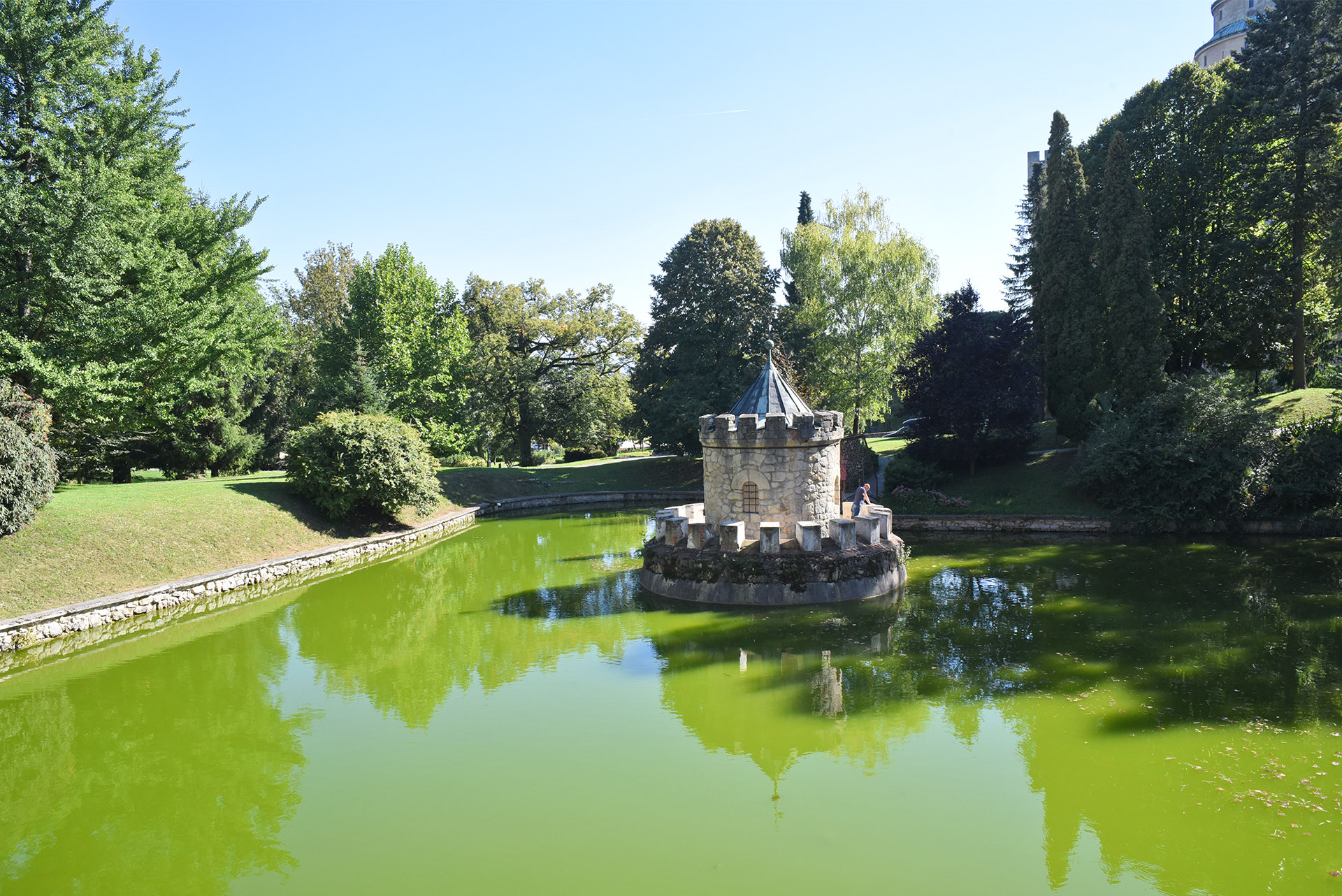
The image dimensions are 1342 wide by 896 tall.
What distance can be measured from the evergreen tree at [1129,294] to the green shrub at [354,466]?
75.0 feet

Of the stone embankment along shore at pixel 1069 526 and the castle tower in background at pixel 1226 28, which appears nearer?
the stone embankment along shore at pixel 1069 526

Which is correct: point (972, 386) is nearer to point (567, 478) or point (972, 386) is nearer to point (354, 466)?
point (567, 478)

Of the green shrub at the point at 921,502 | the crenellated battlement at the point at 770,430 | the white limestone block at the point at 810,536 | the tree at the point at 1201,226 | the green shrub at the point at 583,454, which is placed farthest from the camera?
the green shrub at the point at 583,454

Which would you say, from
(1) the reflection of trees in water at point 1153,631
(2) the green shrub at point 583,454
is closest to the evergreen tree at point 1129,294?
(1) the reflection of trees in water at point 1153,631

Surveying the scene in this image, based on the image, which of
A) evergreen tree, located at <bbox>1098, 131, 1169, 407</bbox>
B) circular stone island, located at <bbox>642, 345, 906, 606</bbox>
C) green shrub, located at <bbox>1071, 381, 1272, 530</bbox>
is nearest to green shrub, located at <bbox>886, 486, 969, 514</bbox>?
green shrub, located at <bbox>1071, 381, 1272, 530</bbox>

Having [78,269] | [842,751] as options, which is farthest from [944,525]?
[78,269]

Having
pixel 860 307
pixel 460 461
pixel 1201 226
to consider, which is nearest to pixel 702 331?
pixel 860 307

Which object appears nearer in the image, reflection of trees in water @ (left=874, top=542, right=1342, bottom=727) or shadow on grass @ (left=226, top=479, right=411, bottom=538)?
reflection of trees in water @ (left=874, top=542, right=1342, bottom=727)

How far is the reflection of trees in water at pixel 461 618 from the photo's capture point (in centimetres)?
1137

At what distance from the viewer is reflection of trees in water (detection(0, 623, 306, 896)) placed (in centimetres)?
649

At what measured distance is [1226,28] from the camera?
48.9m

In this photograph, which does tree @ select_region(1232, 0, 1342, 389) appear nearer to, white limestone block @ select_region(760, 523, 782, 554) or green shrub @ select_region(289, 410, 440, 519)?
white limestone block @ select_region(760, 523, 782, 554)

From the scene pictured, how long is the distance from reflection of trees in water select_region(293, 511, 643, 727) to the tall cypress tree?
16.4 meters

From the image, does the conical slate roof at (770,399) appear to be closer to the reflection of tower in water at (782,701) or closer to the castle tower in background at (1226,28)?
the reflection of tower in water at (782,701)
